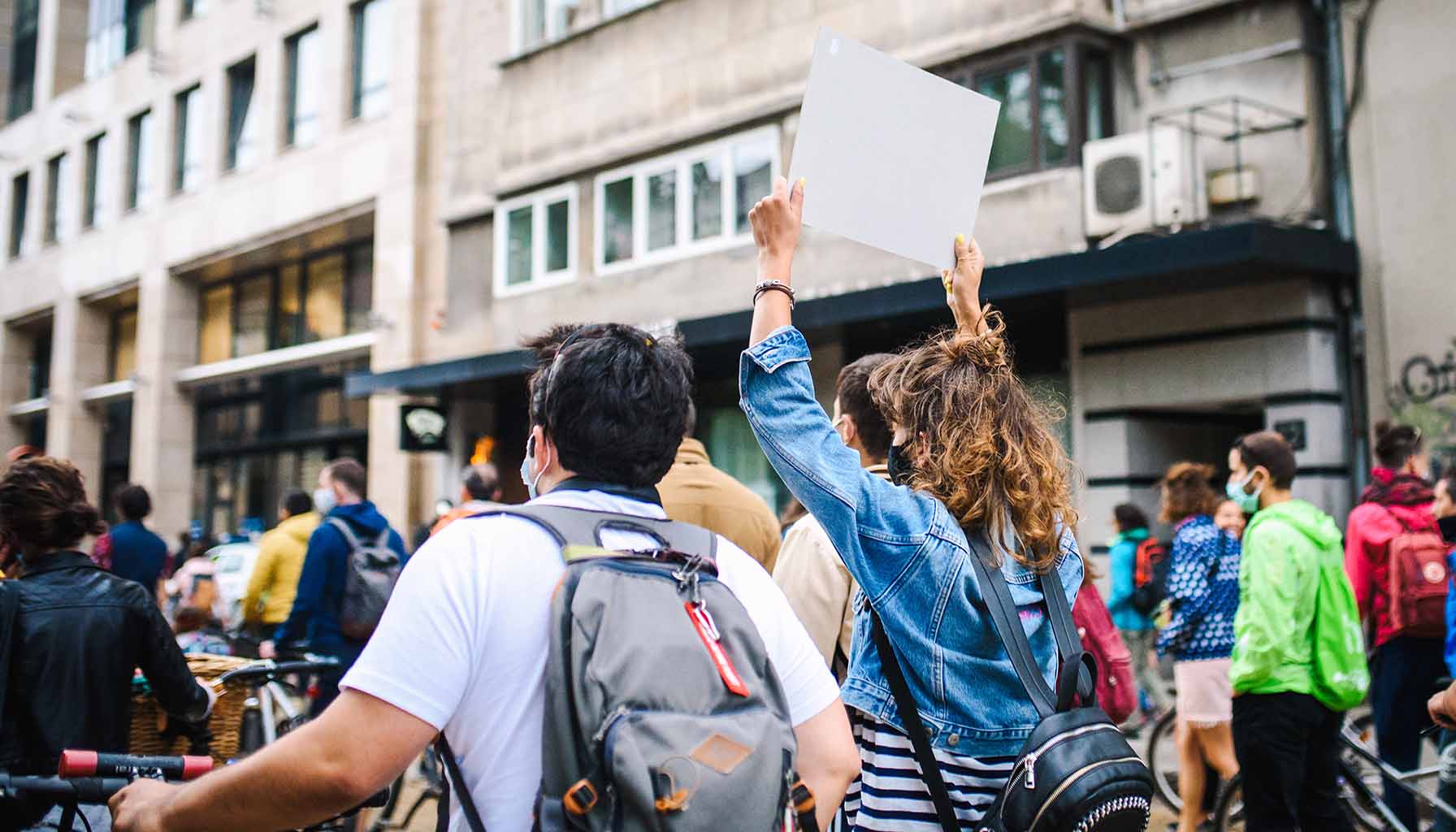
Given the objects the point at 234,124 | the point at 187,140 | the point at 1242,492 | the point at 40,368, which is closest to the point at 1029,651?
the point at 1242,492

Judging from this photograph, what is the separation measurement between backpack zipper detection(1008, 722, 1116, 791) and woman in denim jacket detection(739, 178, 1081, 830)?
13 cm

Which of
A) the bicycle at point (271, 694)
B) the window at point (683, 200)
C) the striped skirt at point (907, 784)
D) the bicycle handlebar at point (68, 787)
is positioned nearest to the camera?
the striped skirt at point (907, 784)

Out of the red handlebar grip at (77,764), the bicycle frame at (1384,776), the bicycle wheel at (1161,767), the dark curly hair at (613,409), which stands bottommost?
the bicycle wheel at (1161,767)

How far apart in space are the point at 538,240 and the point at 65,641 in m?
14.1

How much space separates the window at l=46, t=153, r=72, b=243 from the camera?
3048 cm

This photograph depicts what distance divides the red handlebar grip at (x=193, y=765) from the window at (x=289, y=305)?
64.7 ft

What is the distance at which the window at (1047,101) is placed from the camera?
12023 mm

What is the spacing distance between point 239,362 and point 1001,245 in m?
16.7

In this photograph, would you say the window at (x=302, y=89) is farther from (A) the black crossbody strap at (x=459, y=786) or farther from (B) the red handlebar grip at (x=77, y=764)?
(A) the black crossbody strap at (x=459, y=786)

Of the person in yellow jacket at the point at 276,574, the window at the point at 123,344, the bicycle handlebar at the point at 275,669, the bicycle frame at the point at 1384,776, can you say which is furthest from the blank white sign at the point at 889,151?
the window at the point at 123,344

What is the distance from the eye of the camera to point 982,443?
2.85 meters

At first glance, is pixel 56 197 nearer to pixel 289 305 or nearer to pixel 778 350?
pixel 289 305

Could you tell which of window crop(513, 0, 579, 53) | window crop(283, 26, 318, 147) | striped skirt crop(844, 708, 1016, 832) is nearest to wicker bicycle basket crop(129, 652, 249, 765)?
striped skirt crop(844, 708, 1016, 832)

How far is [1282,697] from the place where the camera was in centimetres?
526
